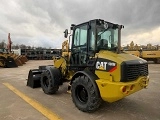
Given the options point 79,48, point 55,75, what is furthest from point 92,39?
point 55,75

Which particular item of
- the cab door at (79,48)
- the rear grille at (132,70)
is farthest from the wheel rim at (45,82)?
the rear grille at (132,70)

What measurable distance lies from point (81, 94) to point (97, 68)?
0.95 meters

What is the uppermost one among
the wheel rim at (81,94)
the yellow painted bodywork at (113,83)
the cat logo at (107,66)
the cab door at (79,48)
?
the cab door at (79,48)

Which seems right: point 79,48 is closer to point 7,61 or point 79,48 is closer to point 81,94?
point 81,94

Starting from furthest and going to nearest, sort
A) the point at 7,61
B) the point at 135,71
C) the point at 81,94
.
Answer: the point at 7,61 < the point at 81,94 < the point at 135,71

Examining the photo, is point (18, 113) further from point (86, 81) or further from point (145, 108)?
point (145, 108)

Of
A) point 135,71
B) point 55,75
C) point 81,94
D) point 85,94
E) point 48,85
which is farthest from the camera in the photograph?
point 48,85

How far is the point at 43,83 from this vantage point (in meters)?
6.70

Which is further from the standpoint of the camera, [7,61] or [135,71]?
[7,61]

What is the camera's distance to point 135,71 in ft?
14.7

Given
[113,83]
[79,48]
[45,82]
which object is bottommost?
[45,82]

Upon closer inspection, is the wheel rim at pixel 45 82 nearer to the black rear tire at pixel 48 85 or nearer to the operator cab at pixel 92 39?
the black rear tire at pixel 48 85

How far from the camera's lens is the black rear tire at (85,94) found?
4457 mm

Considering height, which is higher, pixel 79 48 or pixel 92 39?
pixel 92 39
